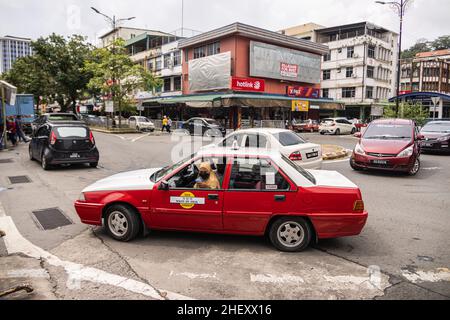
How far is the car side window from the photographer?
485cm

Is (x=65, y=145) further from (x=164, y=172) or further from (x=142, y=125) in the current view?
(x=142, y=125)

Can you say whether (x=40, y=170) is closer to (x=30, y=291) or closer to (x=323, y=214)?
(x=30, y=291)

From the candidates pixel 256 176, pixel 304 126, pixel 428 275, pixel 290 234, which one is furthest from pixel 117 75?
pixel 428 275

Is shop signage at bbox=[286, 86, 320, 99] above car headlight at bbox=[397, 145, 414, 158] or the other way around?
above

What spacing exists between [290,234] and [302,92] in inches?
1459

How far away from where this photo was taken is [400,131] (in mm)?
11500

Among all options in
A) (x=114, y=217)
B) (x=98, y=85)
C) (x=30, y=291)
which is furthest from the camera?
(x=98, y=85)

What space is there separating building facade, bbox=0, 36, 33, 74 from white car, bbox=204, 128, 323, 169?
277 feet

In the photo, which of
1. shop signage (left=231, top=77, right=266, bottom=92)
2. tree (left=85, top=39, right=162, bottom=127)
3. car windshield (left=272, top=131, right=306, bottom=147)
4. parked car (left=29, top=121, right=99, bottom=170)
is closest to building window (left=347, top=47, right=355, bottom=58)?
shop signage (left=231, top=77, right=266, bottom=92)

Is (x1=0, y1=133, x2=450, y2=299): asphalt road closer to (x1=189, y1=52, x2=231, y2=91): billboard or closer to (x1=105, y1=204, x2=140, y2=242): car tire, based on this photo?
(x1=105, y1=204, x2=140, y2=242): car tire

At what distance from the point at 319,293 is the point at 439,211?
456cm

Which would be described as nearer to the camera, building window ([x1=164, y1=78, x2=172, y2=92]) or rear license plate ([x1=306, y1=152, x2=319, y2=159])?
rear license plate ([x1=306, y1=152, x2=319, y2=159])

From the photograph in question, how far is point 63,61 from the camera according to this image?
4062 centimetres
